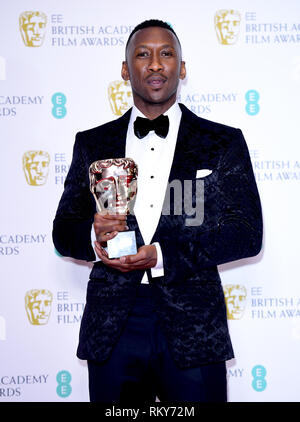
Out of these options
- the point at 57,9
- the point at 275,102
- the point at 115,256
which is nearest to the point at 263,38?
the point at 275,102

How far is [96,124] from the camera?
276cm

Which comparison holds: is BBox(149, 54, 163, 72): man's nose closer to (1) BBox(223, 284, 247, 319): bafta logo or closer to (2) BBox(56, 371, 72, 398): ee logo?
(1) BBox(223, 284, 247, 319): bafta logo

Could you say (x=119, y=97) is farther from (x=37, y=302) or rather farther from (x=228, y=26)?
(x=37, y=302)

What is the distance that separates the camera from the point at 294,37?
8.93ft

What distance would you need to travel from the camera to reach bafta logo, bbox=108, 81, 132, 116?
2746 millimetres

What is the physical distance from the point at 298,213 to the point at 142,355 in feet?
4.57

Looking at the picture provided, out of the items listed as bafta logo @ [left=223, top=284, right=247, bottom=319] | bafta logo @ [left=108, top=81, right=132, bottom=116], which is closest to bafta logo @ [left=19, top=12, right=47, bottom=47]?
bafta logo @ [left=108, top=81, right=132, bottom=116]

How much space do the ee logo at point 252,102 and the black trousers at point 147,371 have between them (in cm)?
140

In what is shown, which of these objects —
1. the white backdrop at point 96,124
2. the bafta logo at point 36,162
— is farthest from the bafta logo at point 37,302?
the bafta logo at point 36,162

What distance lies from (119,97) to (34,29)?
2.02 feet

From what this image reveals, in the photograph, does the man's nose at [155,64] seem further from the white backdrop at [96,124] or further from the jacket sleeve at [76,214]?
the white backdrop at [96,124]

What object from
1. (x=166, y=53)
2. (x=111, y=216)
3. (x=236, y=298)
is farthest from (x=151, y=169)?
(x=236, y=298)

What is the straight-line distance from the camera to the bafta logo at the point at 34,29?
108 inches
